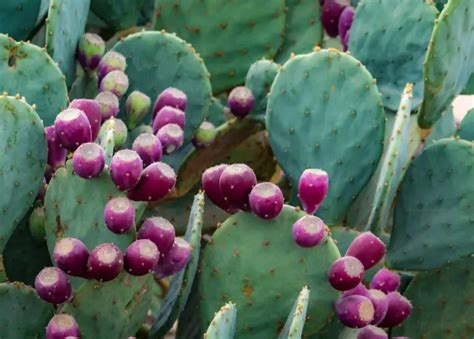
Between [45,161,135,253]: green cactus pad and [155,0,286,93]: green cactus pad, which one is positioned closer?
[45,161,135,253]: green cactus pad

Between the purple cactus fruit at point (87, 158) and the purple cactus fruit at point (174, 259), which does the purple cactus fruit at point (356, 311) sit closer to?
the purple cactus fruit at point (174, 259)

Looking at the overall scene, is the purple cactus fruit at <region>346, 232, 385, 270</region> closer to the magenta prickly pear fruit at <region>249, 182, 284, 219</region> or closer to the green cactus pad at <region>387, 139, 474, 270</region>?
the magenta prickly pear fruit at <region>249, 182, 284, 219</region>

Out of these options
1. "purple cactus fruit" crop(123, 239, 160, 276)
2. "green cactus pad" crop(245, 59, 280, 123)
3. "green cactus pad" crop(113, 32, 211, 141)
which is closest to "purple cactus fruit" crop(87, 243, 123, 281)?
"purple cactus fruit" crop(123, 239, 160, 276)

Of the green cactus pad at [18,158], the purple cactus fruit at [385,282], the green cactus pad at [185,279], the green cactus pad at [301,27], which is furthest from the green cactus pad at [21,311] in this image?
the green cactus pad at [301,27]

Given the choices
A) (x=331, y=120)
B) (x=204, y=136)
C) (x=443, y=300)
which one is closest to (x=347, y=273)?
(x=331, y=120)

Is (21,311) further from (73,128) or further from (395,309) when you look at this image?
(395,309)

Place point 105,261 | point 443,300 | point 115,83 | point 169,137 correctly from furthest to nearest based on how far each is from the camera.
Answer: point 443,300 → point 115,83 → point 169,137 → point 105,261

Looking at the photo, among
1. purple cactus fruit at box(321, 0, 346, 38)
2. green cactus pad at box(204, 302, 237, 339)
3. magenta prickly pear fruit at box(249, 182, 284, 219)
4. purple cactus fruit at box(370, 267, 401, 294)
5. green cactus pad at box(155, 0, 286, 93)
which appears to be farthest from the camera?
purple cactus fruit at box(321, 0, 346, 38)
